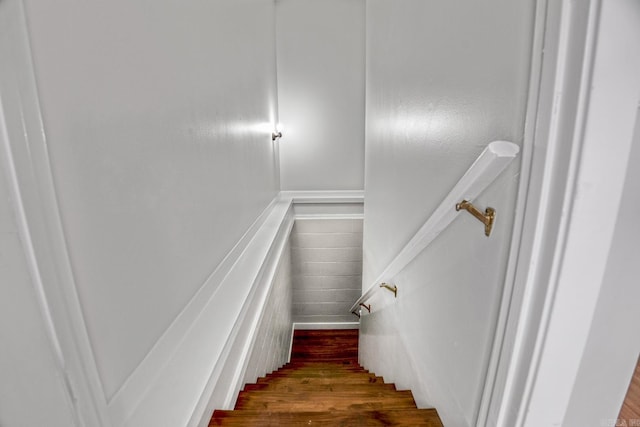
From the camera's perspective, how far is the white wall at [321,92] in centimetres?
385

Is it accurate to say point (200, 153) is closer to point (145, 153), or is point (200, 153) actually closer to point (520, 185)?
point (145, 153)

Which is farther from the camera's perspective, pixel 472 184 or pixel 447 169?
pixel 447 169

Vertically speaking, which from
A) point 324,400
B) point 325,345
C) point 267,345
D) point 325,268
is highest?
point 324,400

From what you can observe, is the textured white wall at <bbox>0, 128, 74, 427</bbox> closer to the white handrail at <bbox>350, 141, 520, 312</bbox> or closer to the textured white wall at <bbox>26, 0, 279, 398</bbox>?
the textured white wall at <bbox>26, 0, 279, 398</bbox>

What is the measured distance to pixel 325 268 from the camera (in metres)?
4.31

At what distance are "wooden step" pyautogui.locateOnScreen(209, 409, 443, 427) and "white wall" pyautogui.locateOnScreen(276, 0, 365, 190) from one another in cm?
336

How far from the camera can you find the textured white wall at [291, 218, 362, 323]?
4.16 meters

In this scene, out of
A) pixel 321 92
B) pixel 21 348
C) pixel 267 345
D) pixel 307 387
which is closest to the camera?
pixel 21 348

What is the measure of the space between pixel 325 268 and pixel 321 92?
2.29 m

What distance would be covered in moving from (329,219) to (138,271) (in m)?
3.26

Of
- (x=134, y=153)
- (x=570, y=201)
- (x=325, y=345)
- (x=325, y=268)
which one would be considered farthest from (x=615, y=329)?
(x=325, y=345)

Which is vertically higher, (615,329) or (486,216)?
(486,216)

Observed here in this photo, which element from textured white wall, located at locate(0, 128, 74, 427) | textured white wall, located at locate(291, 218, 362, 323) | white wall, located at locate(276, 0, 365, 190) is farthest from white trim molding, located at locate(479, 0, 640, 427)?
white wall, located at locate(276, 0, 365, 190)

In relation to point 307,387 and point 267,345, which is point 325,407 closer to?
point 307,387
